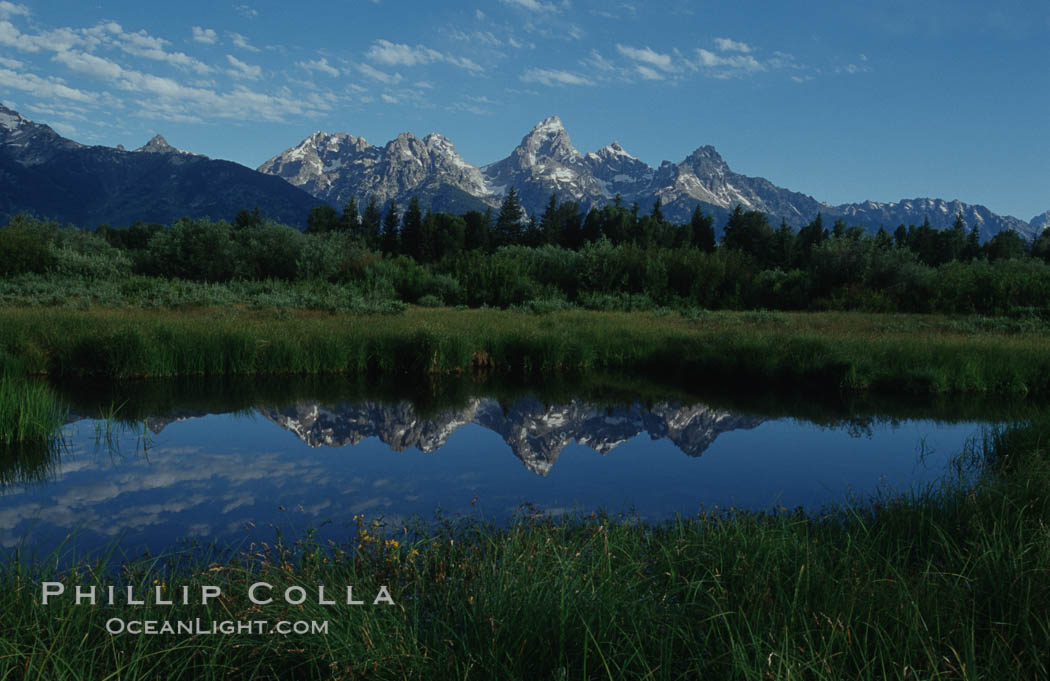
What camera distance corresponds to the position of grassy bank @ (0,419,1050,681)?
3.11 meters

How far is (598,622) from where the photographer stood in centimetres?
344

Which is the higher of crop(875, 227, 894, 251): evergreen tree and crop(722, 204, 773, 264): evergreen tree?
crop(722, 204, 773, 264): evergreen tree

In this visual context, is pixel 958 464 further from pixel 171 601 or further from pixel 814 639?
pixel 171 601

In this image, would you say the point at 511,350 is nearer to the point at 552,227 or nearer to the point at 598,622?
the point at 598,622

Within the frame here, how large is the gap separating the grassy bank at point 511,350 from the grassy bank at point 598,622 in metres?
12.1

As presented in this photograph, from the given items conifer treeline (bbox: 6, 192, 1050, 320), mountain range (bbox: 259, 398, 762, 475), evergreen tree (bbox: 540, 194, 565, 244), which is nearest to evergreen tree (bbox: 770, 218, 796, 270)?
evergreen tree (bbox: 540, 194, 565, 244)

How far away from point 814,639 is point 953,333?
70.3ft

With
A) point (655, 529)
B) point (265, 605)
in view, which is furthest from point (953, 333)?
point (265, 605)

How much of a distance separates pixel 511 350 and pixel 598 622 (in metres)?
15.1

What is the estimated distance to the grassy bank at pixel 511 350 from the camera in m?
15.3

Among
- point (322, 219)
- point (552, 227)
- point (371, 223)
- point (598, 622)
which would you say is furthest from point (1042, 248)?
point (322, 219)

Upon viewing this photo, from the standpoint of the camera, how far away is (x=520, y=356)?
1844 cm

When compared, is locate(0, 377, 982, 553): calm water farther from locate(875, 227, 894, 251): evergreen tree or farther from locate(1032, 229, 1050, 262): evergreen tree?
locate(1032, 229, 1050, 262): evergreen tree

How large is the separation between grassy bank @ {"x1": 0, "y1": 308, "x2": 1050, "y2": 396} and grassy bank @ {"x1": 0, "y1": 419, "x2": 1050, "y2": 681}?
39.7 feet
